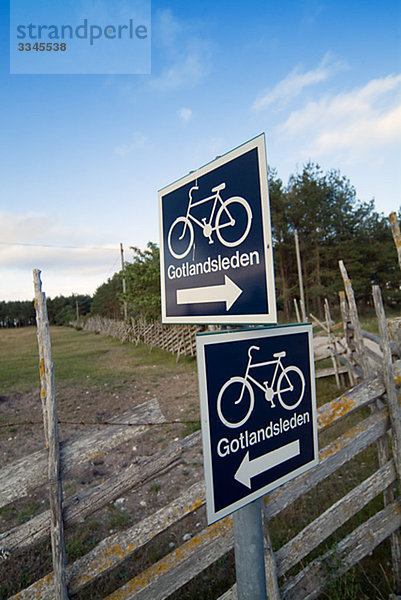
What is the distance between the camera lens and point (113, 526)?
138 inches

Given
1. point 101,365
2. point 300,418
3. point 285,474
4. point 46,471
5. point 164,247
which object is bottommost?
point 101,365

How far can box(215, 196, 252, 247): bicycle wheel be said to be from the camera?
117 cm

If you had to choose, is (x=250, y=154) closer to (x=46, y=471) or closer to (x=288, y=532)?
(x=46, y=471)

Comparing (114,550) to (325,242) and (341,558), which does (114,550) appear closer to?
(341,558)

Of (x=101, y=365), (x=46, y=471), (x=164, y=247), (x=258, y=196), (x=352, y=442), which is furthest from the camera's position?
(x=101, y=365)

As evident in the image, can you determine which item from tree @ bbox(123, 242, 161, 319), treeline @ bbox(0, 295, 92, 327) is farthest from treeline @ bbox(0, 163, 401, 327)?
treeline @ bbox(0, 295, 92, 327)

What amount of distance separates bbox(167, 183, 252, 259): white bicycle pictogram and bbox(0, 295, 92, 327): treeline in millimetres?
58496

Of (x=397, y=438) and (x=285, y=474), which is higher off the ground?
(x=285, y=474)

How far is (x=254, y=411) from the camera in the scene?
3.81 feet

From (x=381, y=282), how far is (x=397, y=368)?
1185 inches

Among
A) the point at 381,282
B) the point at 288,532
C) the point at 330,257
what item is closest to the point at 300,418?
the point at 288,532

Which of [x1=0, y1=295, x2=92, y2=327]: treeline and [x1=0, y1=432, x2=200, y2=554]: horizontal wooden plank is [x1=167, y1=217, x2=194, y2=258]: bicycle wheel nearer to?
[x1=0, y1=432, x2=200, y2=554]: horizontal wooden plank

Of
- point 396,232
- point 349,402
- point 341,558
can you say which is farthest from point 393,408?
point 396,232

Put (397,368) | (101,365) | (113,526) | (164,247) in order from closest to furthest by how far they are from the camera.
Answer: (164,247), (397,368), (113,526), (101,365)
